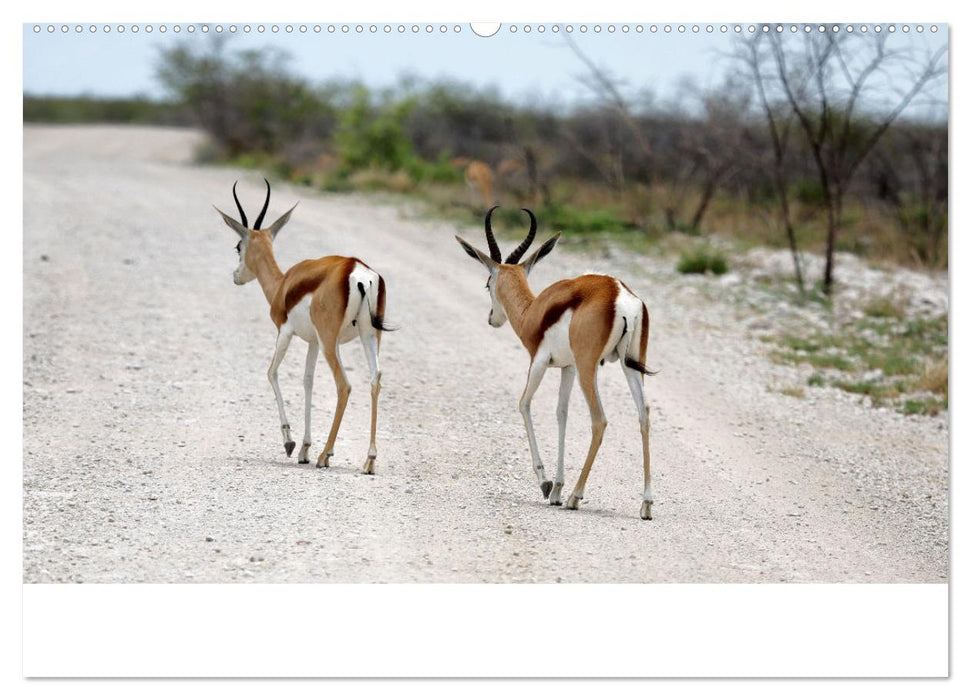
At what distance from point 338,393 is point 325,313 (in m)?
0.36

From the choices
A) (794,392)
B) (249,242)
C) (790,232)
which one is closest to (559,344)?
(249,242)

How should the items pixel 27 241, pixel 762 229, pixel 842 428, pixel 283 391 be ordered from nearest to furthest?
pixel 283 391
pixel 842 428
pixel 27 241
pixel 762 229

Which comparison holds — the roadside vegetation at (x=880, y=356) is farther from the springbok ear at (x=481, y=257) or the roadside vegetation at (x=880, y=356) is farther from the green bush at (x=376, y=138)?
the green bush at (x=376, y=138)

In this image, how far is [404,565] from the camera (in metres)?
4.24

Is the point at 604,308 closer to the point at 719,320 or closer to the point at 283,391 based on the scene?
the point at 283,391

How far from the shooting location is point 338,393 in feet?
17.4

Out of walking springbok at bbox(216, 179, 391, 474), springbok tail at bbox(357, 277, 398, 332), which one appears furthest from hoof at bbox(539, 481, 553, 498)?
springbok tail at bbox(357, 277, 398, 332)

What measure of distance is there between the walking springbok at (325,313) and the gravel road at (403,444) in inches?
8.1

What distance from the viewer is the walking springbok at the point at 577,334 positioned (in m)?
4.84

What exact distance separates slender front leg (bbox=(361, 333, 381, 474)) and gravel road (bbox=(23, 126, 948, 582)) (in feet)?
0.36

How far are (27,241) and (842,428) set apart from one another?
18.5 feet

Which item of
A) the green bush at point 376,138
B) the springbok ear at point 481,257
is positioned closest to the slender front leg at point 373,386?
the springbok ear at point 481,257

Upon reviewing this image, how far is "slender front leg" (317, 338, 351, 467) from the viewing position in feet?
17.3
